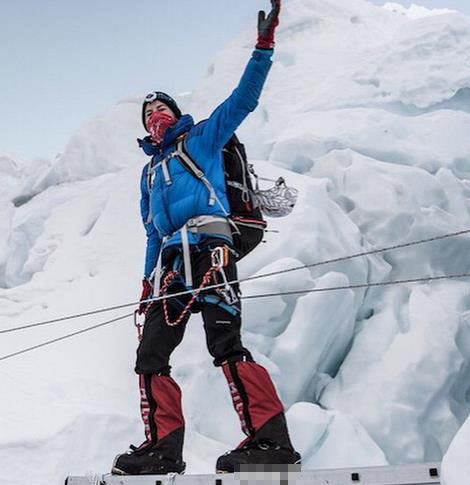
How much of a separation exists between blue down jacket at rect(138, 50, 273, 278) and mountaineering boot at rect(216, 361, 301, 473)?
59 cm

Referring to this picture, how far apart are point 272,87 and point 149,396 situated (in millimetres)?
8071

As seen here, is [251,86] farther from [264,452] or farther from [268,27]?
[264,452]

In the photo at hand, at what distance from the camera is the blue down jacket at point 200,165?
8.00 ft

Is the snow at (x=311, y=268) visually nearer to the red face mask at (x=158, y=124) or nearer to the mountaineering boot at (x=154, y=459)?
the mountaineering boot at (x=154, y=459)

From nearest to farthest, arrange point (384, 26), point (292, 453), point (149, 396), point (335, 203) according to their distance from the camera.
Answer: point (292, 453), point (149, 396), point (335, 203), point (384, 26)

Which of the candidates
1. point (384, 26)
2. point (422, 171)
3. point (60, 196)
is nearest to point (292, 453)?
point (422, 171)

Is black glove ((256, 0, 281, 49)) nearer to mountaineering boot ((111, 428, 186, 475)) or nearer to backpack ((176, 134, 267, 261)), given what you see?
backpack ((176, 134, 267, 261))

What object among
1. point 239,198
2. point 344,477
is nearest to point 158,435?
point 344,477

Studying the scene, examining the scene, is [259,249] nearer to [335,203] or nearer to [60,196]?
[335,203]

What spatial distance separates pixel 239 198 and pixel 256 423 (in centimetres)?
96

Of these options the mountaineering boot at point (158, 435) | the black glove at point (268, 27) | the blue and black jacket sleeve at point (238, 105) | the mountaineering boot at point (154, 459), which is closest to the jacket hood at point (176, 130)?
the blue and black jacket sleeve at point (238, 105)

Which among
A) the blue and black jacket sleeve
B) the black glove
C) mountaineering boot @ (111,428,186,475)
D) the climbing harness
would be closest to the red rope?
the climbing harness

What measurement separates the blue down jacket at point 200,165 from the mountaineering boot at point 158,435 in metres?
0.57

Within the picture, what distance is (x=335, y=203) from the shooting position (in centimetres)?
730
